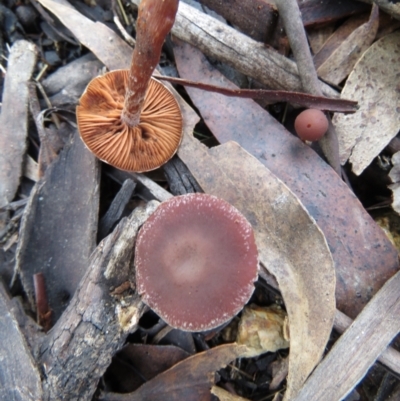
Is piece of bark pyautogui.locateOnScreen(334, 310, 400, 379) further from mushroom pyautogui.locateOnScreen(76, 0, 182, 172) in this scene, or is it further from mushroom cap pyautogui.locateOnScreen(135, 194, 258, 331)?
mushroom pyautogui.locateOnScreen(76, 0, 182, 172)

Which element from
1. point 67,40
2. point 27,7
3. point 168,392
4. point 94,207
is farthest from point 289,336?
point 27,7

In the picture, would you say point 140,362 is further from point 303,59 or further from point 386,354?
point 303,59

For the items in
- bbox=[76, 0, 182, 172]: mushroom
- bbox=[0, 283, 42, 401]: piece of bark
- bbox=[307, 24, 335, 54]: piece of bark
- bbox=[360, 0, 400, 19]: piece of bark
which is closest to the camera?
bbox=[0, 283, 42, 401]: piece of bark

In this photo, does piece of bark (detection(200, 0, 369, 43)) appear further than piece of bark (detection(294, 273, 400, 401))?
Yes

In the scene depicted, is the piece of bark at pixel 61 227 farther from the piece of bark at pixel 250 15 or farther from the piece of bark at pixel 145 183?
the piece of bark at pixel 250 15

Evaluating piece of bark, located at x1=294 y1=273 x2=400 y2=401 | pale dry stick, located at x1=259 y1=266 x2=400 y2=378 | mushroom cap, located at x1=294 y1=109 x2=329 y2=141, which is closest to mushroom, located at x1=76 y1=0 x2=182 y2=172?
mushroom cap, located at x1=294 y1=109 x2=329 y2=141

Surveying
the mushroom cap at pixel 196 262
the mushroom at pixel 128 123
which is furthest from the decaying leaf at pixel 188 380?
the mushroom at pixel 128 123
